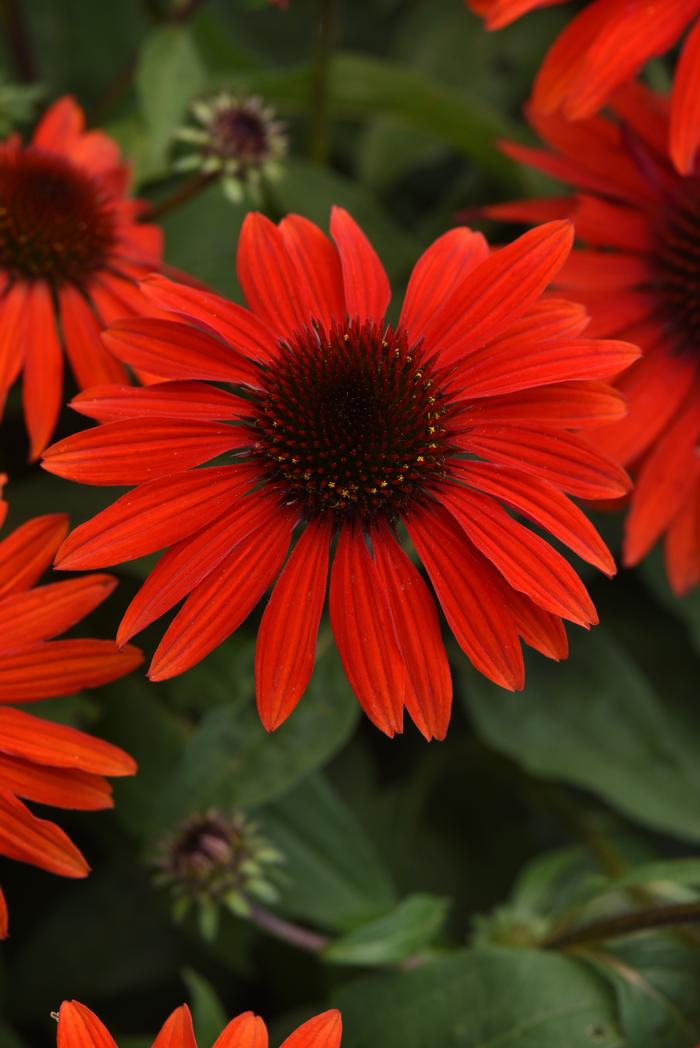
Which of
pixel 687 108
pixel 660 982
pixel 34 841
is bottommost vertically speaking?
pixel 660 982

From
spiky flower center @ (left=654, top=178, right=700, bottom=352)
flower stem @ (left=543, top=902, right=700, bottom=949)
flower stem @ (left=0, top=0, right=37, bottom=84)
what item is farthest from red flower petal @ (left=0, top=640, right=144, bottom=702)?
flower stem @ (left=0, top=0, right=37, bottom=84)

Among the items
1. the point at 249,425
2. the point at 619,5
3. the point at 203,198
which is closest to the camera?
the point at 249,425

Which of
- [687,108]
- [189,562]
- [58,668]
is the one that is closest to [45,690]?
[58,668]

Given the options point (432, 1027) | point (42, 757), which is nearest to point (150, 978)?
point (432, 1027)

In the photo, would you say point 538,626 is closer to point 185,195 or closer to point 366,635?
point 366,635

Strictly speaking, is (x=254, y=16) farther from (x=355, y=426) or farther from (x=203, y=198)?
(x=355, y=426)

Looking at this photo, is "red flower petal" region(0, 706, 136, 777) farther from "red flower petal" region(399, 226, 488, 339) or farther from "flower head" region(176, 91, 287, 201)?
"flower head" region(176, 91, 287, 201)
